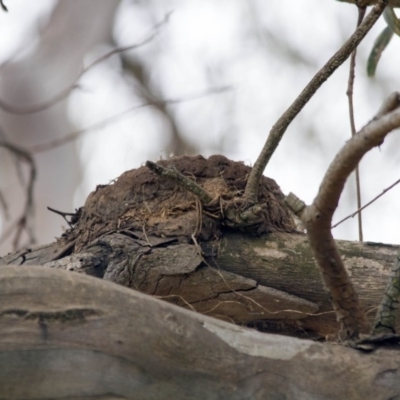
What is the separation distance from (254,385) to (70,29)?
6037 mm

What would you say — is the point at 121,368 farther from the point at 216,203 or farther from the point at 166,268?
the point at 216,203

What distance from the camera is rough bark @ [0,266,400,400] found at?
1389mm

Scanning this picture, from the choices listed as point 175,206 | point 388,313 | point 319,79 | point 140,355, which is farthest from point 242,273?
point 140,355

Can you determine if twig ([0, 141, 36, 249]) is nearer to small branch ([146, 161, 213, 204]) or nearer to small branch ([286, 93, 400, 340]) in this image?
small branch ([146, 161, 213, 204])

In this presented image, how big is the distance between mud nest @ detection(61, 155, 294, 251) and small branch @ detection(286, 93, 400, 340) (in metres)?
0.80

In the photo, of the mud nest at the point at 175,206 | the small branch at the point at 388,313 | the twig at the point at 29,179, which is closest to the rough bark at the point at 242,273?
the mud nest at the point at 175,206

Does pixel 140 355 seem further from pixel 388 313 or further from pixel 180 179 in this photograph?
pixel 180 179

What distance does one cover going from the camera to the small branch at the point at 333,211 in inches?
49.9

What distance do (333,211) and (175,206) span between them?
3.52 ft

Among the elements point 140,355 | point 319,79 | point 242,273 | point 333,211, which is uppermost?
point 319,79

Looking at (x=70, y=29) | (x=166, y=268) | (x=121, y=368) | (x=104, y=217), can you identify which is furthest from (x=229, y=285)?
(x=70, y=29)

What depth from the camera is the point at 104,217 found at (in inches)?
97.3

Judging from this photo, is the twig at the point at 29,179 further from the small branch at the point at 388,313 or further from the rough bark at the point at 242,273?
the small branch at the point at 388,313

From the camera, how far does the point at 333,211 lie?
Result: 1.41m
